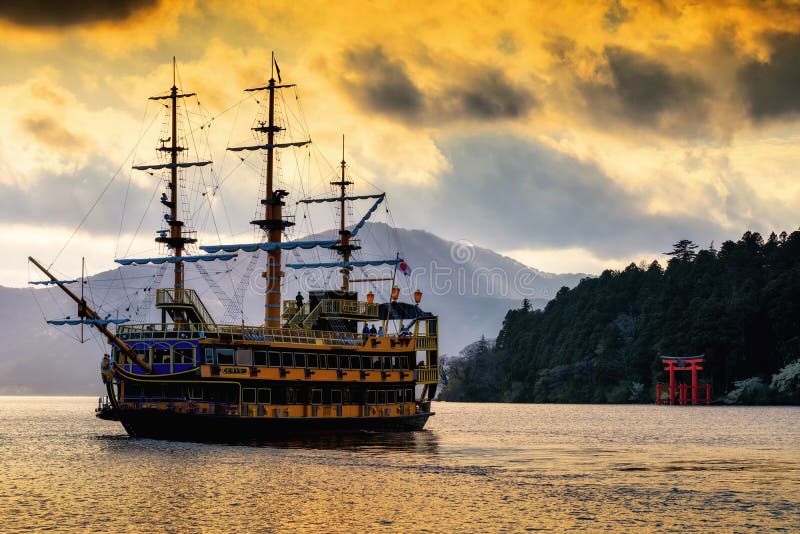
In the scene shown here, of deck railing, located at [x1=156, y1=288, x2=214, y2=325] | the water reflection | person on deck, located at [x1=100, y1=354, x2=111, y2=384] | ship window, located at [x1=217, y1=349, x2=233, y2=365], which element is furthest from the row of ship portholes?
person on deck, located at [x1=100, y1=354, x2=111, y2=384]

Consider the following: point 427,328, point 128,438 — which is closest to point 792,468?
point 427,328

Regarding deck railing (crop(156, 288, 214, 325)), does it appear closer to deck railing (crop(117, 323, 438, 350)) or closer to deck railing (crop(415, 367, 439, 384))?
deck railing (crop(117, 323, 438, 350))

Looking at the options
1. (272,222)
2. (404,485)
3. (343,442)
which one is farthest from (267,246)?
(404,485)

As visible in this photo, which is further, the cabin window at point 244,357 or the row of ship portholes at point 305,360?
the cabin window at point 244,357

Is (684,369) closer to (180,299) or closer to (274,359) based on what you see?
(274,359)

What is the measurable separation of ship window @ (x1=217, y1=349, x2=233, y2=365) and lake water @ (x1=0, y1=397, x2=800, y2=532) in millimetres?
4953

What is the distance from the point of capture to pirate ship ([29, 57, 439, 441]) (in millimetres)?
61688

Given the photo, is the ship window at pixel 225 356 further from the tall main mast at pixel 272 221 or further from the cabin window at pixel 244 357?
the tall main mast at pixel 272 221

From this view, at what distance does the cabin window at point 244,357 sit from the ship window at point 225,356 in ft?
1.52

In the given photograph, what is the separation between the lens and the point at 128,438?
70.1 meters

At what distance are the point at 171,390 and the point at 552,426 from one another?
42990mm

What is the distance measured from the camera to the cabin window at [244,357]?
6231 centimetres

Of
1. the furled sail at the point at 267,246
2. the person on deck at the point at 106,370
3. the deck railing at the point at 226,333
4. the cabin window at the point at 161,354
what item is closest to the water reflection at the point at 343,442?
the person on deck at the point at 106,370

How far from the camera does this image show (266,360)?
63781 millimetres
